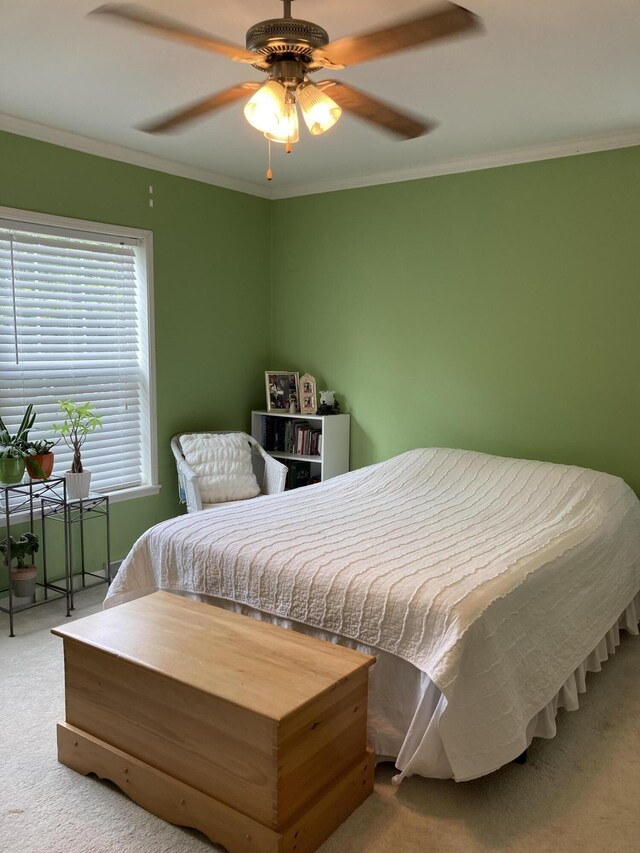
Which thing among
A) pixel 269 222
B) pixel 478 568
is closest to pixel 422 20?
pixel 478 568

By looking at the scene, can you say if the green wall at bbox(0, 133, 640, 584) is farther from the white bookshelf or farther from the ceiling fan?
the ceiling fan

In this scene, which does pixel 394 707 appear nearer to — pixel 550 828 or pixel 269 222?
pixel 550 828

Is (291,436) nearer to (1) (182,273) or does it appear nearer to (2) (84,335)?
(1) (182,273)

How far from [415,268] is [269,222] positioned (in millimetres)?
1249

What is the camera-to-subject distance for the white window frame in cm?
361

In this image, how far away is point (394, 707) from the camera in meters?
2.28

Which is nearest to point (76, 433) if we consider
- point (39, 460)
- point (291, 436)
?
point (39, 460)

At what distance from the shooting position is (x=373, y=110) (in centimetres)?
231

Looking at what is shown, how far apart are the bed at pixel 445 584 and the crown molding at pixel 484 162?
168cm

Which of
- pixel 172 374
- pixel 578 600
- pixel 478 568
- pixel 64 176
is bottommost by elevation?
pixel 578 600

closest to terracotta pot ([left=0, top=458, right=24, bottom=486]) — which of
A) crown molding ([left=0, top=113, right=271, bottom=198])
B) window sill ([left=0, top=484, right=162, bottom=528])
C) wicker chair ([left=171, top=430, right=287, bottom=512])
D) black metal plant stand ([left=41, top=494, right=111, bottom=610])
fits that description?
black metal plant stand ([left=41, top=494, right=111, bottom=610])

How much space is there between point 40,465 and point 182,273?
1.59m

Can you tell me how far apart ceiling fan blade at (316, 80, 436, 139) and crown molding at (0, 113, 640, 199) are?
1.60m

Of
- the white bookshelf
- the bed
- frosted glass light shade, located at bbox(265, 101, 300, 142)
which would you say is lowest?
the bed
